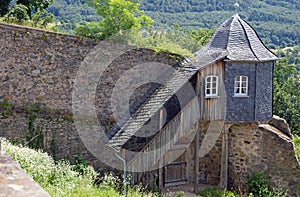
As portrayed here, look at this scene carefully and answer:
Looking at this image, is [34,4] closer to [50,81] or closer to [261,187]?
[50,81]

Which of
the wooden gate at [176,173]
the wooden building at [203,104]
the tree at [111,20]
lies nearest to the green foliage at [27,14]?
the tree at [111,20]


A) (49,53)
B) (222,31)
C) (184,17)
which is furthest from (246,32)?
(184,17)

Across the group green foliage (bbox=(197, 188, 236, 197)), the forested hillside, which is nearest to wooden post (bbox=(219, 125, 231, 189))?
green foliage (bbox=(197, 188, 236, 197))

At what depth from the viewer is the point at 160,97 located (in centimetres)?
1570

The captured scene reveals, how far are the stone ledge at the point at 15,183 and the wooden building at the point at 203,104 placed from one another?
1251 cm

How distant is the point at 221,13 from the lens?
4634cm

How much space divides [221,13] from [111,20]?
30.7m

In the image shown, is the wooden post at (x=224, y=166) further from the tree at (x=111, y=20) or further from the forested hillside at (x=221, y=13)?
the forested hillside at (x=221, y=13)

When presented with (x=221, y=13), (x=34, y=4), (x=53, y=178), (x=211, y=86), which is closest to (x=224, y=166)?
(x=211, y=86)

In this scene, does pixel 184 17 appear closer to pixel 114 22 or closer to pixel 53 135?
pixel 114 22

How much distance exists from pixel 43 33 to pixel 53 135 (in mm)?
3302

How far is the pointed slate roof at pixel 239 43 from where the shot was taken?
51.5 feet

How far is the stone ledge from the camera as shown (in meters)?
2.15

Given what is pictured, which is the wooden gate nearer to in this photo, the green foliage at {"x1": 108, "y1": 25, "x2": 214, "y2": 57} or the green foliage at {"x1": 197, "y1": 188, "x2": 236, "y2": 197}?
the green foliage at {"x1": 197, "y1": 188, "x2": 236, "y2": 197}
